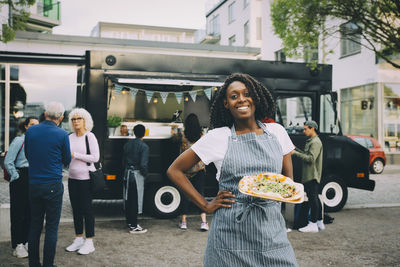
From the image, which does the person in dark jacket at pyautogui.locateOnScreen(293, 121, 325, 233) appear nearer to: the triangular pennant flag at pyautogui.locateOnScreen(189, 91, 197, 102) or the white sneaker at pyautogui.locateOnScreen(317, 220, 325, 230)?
the white sneaker at pyautogui.locateOnScreen(317, 220, 325, 230)

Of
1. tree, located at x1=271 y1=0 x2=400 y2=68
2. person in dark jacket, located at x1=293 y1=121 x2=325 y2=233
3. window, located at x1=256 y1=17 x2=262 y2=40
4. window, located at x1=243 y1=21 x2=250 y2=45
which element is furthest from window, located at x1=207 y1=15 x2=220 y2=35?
person in dark jacket, located at x1=293 y1=121 x2=325 y2=233

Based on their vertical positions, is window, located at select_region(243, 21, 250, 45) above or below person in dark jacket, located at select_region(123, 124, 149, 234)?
above

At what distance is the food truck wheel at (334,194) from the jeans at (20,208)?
5776mm

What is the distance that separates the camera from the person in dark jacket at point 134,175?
267 inches

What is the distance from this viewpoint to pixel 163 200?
25.8 feet

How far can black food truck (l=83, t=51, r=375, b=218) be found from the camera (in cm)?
754

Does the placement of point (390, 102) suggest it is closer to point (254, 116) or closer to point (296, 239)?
point (296, 239)

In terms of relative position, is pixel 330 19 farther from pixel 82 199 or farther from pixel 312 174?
pixel 82 199

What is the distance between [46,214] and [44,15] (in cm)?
2240

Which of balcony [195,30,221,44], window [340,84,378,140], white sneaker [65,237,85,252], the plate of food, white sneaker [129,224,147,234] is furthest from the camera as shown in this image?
balcony [195,30,221,44]

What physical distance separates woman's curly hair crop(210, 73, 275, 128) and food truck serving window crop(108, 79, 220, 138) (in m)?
5.32

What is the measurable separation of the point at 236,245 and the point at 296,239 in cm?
451

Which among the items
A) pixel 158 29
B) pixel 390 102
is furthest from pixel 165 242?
pixel 158 29

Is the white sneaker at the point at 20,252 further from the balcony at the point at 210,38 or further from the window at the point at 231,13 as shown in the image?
the balcony at the point at 210,38
